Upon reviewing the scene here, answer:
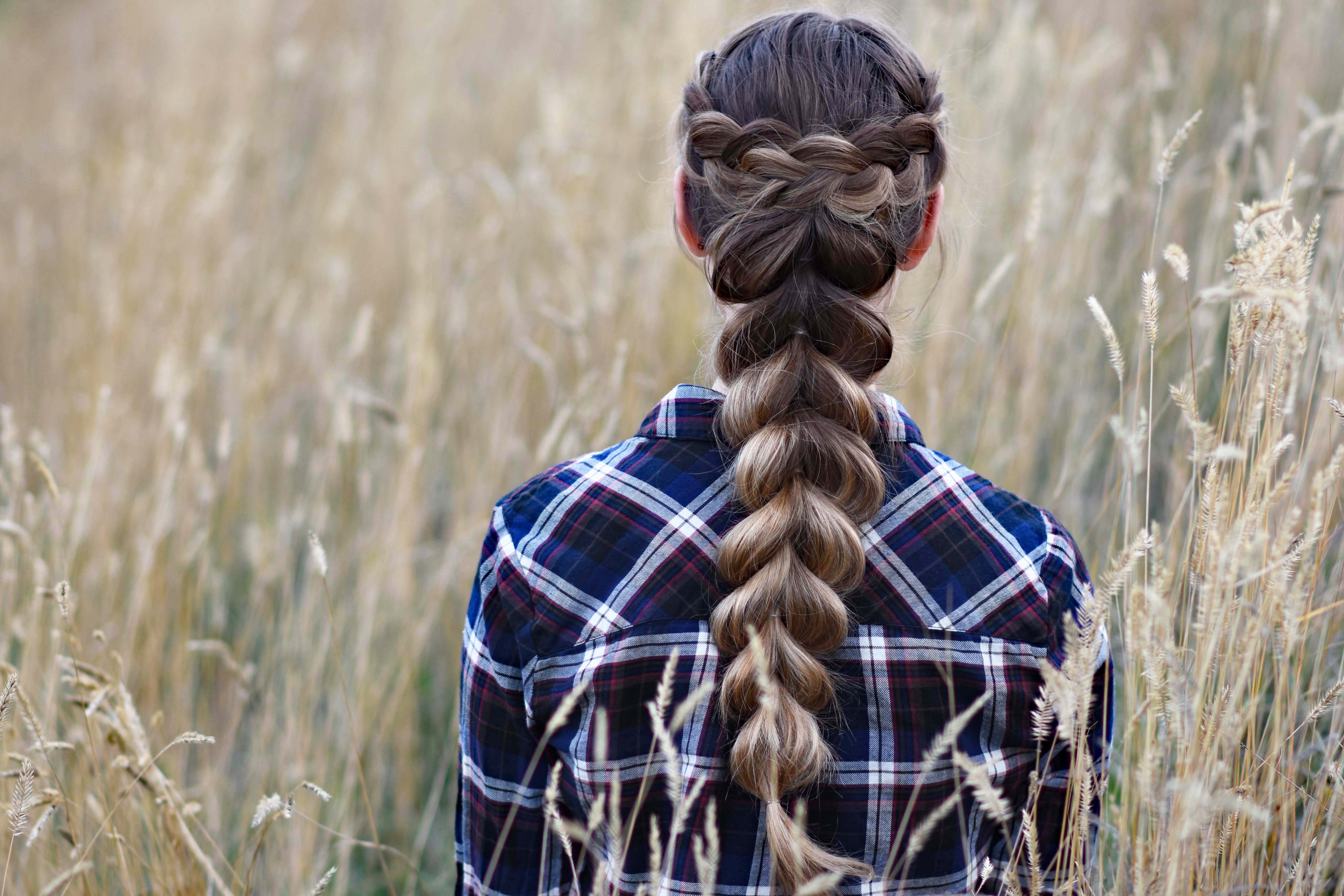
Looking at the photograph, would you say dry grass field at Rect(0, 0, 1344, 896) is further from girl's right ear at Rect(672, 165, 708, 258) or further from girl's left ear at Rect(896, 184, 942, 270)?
girl's left ear at Rect(896, 184, 942, 270)

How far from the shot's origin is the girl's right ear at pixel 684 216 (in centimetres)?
96

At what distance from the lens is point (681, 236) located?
102cm

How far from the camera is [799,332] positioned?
85 cm

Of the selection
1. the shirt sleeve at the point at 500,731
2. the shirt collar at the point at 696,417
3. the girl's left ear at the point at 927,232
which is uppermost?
the girl's left ear at the point at 927,232

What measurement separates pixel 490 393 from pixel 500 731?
4.17 feet

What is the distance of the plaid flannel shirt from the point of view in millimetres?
858

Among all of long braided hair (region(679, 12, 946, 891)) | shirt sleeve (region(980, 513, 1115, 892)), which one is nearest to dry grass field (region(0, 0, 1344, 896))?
shirt sleeve (region(980, 513, 1115, 892))

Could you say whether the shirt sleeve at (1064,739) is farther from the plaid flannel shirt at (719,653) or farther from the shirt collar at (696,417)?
the shirt collar at (696,417)

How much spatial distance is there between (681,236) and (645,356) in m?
1.00

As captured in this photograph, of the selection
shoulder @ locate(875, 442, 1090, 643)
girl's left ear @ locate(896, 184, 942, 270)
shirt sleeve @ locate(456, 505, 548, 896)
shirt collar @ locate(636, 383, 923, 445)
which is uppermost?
girl's left ear @ locate(896, 184, 942, 270)

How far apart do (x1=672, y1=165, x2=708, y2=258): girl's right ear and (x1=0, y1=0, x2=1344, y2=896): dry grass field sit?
4.9 inches

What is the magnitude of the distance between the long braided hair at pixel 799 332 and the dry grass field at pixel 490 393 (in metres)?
0.15

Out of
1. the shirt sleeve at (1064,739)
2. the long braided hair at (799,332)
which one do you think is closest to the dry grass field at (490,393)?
the shirt sleeve at (1064,739)

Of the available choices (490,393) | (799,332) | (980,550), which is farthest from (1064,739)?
(490,393)
